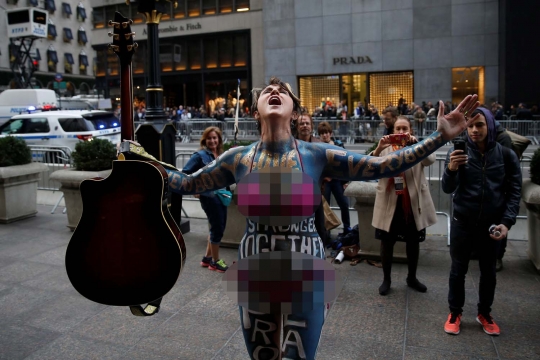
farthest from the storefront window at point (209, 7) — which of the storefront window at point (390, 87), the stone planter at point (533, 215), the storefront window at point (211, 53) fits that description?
the stone planter at point (533, 215)

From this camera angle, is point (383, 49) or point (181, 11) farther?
point (181, 11)

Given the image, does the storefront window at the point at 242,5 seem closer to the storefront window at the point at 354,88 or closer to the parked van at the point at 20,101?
the storefront window at the point at 354,88

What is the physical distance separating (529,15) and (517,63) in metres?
2.20

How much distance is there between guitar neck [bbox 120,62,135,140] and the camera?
2738mm

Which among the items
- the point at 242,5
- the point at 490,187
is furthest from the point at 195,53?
the point at 490,187

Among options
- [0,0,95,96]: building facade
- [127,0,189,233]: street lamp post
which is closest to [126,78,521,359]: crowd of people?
[127,0,189,233]: street lamp post

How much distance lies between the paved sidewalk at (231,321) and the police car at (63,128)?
917 cm

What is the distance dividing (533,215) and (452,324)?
2.33m

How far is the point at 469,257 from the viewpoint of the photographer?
4.30 meters

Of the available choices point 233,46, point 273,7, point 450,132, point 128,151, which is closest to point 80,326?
point 128,151

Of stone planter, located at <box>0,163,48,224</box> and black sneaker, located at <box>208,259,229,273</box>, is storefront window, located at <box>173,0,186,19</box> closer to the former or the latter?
stone planter, located at <box>0,163,48,224</box>

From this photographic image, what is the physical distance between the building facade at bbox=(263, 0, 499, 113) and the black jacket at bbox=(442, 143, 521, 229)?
24.5m

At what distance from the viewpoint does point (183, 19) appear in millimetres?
34781

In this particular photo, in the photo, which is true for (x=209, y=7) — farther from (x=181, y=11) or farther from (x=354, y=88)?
(x=354, y=88)
